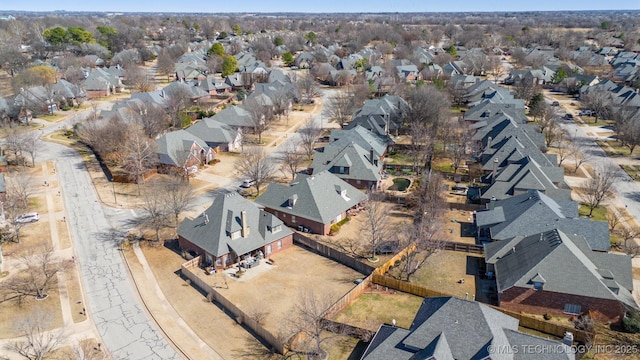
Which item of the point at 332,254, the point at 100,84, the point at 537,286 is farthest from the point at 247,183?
the point at 100,84

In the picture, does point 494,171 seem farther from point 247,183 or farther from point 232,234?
point 232,234

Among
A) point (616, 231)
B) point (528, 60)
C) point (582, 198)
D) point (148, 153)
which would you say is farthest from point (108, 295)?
point (528, 60)

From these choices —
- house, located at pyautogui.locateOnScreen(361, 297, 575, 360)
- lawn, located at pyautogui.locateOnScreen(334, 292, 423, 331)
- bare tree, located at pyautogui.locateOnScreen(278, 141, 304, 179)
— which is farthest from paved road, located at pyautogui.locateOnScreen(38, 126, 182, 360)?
bare tree, located at pyautogui.locateOnScreen(278, 141, 304, 179)

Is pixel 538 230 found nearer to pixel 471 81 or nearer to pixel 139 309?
pixel 139 309

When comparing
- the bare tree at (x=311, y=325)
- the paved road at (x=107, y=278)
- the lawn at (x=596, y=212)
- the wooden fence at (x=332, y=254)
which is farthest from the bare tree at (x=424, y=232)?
the paved road at (x=107, y=278)

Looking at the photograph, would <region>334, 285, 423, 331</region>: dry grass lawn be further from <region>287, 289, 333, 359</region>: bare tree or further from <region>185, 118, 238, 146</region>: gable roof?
<region>185, 118, 238, 146</region>: gable roof

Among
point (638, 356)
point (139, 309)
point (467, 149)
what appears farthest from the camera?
point (467, 149)
